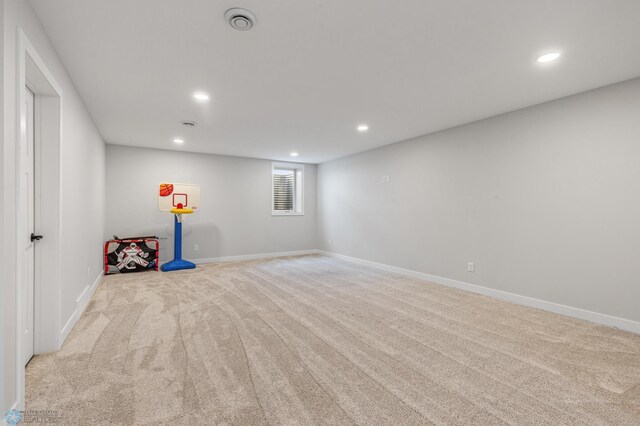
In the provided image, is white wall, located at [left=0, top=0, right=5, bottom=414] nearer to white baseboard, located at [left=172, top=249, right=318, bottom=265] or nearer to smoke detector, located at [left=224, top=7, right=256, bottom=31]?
smoke detector, located at [left=224, top=7, right=256, bottom=31]

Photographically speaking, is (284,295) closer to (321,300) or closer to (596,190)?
(321,300)

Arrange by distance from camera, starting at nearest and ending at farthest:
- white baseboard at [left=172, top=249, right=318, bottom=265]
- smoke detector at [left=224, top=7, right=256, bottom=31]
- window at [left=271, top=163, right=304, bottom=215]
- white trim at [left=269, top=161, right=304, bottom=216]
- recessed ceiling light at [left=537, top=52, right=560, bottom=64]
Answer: smoke detector at [left=224, top=7, right=256, bottom=31], recessed ceiling light at [left=537, top=52, right=560, bottom=64], white baseboard at [left=172, top=249, right=318, bottom=265], white trim at [left=269, top=161, right=304, bottom=216], window at [left=271, top=163, right=304, bottom=215]

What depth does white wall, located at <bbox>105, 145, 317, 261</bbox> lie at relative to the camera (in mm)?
5539

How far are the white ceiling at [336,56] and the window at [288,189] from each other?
11.2 ft

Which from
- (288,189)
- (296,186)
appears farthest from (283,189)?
(296,186)

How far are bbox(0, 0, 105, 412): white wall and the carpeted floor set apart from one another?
16.8 inches

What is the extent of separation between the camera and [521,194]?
3633 millimetres

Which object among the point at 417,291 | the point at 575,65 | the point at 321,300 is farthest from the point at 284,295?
the point at 575,65

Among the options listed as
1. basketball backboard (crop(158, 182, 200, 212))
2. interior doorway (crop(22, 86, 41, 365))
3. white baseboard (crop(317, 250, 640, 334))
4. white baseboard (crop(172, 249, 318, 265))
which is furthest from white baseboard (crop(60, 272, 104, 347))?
white baseboard (crop(317, 250, 640, 334))

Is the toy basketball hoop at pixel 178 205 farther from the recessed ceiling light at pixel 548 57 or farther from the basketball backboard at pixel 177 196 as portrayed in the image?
the recessed ceiling light at pixel 548 57

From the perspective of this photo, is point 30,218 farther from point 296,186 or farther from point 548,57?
point 296,186

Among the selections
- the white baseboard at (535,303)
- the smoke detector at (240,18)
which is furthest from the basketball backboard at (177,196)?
the smoke detector at (240,18)

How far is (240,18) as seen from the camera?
6.31 ft

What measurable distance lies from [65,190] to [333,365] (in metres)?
2.75
